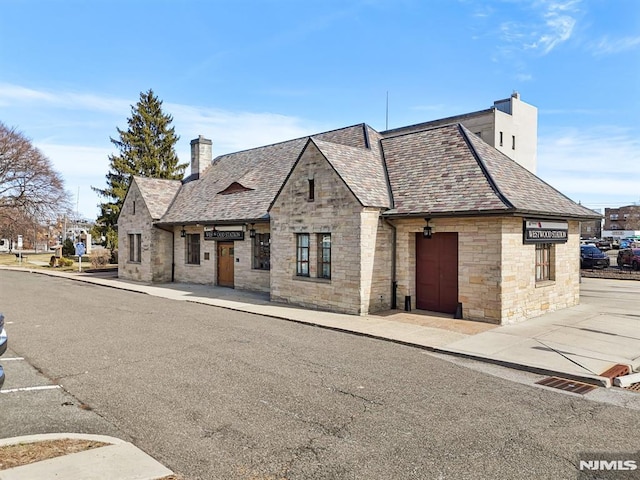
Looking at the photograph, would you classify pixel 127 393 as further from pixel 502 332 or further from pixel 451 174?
pixel 451 174

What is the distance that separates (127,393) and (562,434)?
6047 millimetres

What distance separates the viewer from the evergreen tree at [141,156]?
41.7 metres

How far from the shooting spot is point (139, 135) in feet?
144

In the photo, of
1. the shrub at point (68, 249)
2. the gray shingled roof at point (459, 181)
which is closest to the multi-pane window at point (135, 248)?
the gray shingled roof at point (459, 181)

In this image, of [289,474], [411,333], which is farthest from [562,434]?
[411,333]

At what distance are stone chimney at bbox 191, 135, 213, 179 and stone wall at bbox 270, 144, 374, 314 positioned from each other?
12553mm

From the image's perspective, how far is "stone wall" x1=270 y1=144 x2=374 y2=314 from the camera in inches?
536

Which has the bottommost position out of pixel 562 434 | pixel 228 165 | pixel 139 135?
pixel 562 434

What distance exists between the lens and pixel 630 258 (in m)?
31.4

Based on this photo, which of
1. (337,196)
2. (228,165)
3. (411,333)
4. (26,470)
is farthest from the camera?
(228,165)

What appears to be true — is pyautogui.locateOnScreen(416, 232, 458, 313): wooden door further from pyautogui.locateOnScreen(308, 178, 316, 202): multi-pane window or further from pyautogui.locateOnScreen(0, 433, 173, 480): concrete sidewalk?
pyautogui.locateOnScreen(0, 433, 173, 480): concrete sidewalk

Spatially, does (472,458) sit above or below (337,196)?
below

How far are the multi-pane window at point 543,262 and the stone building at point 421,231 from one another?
0.03m

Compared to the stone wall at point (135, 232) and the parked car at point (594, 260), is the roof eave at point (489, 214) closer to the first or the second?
the stone wall at point (135, 232)
